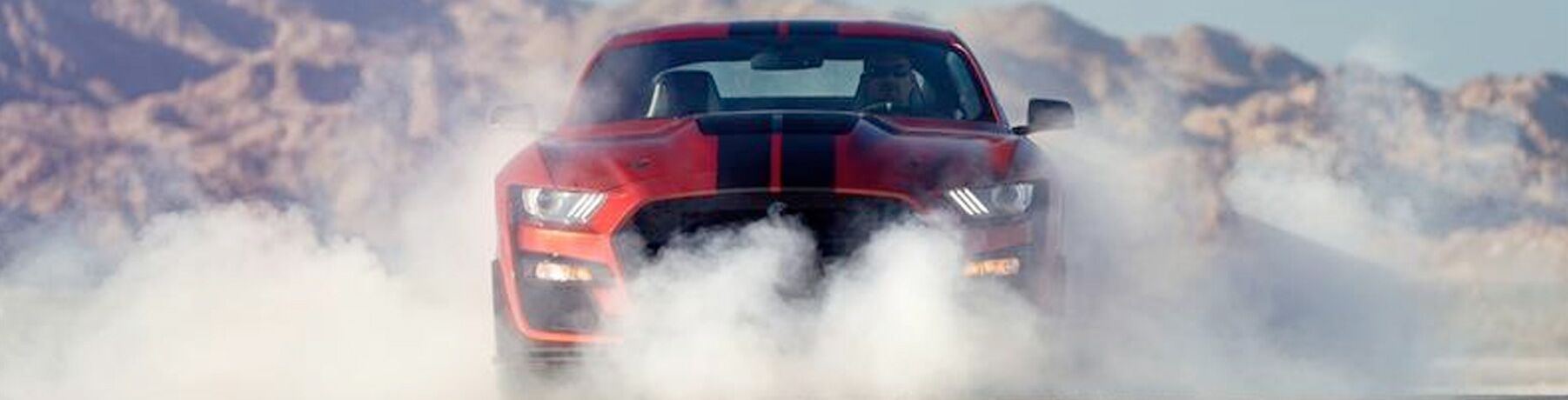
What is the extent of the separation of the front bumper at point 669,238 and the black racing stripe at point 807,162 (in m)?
0.05

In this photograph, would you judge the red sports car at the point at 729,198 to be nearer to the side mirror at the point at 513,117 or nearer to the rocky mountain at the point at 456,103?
the side mirror at the point at 513,117

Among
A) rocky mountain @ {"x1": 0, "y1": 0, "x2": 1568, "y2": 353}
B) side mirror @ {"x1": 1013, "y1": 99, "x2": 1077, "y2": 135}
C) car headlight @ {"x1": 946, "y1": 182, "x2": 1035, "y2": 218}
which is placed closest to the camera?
car headlight @ {"x1": 946, "y1": 182, "x2": 1035, "y2": 218}

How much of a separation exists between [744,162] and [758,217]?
0.22 metres

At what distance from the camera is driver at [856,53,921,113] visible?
413 inches

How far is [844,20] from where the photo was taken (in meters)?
11.3

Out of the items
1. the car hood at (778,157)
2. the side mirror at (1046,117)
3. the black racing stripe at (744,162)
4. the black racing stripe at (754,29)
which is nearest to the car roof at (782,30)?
the black racing stripe at (754,29)

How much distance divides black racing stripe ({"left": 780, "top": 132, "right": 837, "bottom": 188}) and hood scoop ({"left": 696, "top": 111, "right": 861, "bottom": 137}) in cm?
11

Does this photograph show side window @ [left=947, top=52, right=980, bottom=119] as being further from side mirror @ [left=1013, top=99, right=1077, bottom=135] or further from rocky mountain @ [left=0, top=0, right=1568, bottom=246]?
rocky mountain @ [left=0, top=0, right=1568, bottom=246]

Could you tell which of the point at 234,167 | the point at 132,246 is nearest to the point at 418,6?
the point at 234,167

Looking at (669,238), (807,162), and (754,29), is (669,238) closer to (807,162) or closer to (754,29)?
(807,162)

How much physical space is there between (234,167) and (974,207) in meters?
67.8

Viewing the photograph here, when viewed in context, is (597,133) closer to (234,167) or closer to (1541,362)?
(1541,362)

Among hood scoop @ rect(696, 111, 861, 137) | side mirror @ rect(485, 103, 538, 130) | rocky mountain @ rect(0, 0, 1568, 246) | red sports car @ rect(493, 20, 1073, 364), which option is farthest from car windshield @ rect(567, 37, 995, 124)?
rocky mountain @ rect(0, 0, 1568, 246)

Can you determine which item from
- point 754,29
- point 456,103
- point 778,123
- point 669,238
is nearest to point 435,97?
point 456,103
